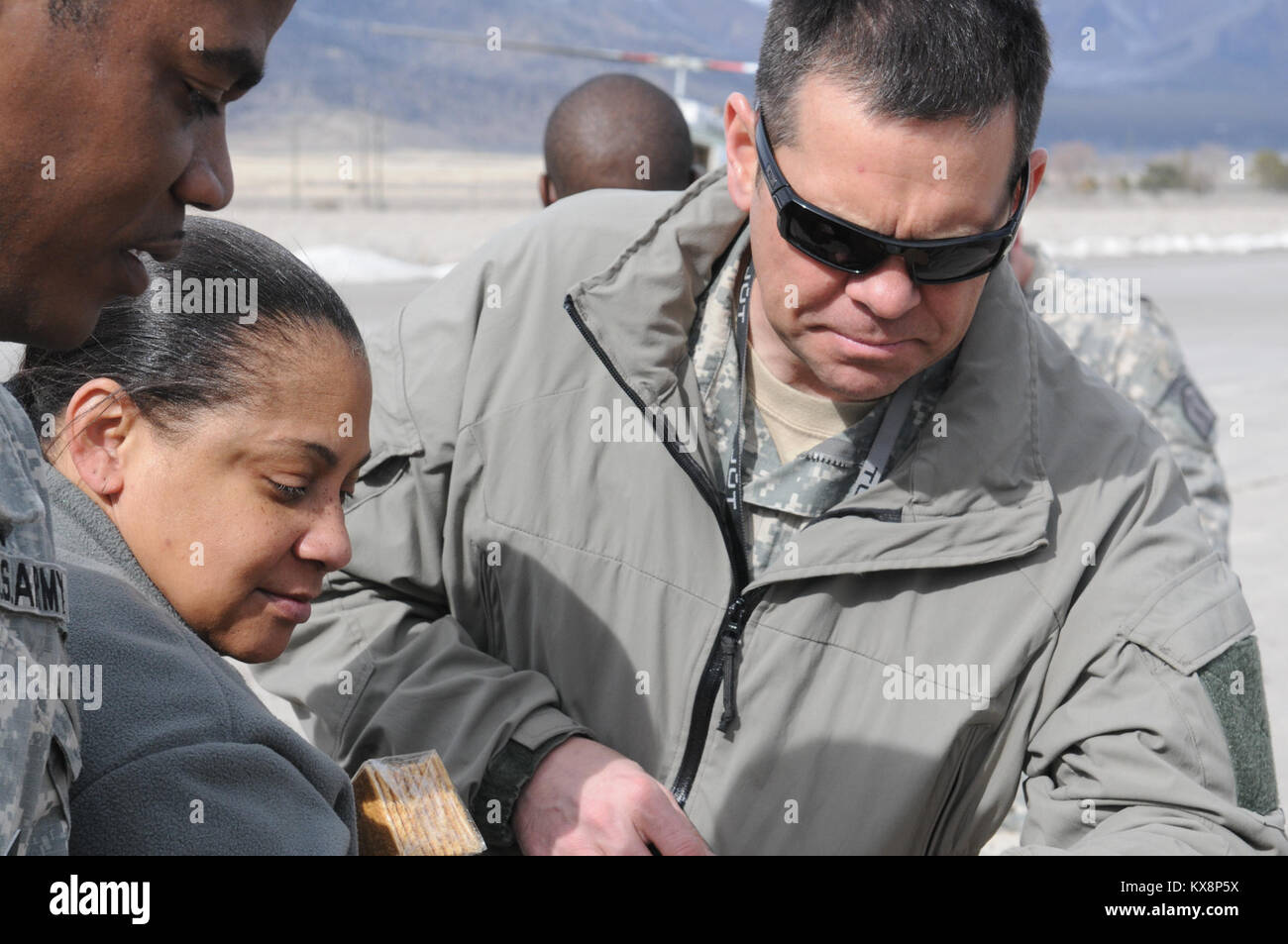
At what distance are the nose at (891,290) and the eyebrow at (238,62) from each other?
1.16 m

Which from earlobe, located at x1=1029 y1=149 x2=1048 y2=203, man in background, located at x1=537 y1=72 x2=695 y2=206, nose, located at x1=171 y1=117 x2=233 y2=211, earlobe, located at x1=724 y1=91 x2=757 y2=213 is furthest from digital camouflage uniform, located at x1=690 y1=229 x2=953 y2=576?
man in background, located at x1=537 y1=72 x2=695 y2=206

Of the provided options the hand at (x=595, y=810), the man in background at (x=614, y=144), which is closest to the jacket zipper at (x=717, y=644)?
the hand at (x=595, y=810)

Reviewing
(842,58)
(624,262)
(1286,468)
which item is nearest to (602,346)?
(624,262)

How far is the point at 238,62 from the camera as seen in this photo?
1303mm

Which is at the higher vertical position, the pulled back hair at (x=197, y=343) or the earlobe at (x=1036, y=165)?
the earlobe at (x=1036, y=165)

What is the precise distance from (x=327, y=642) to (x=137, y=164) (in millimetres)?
1301

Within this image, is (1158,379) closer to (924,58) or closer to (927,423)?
(927,423)

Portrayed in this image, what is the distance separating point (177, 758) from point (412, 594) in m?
1.07

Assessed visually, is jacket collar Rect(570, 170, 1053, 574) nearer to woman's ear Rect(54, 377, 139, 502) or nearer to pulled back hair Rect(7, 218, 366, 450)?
pulled back hair Rect(7, 218, 366, 450)

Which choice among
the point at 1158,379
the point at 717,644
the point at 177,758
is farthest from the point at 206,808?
the point at 1158,379

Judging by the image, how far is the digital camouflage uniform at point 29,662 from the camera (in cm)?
118

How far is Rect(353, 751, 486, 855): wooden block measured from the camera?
5.17 feet

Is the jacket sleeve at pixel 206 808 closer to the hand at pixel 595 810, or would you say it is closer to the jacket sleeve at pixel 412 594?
the hand at pixel 595 810

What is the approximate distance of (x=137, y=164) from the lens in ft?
4.13
